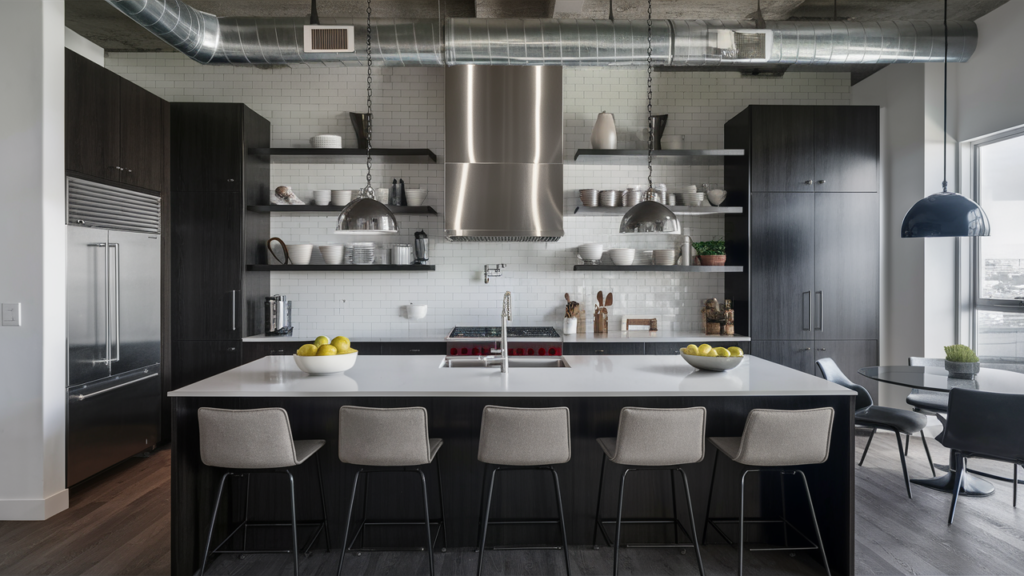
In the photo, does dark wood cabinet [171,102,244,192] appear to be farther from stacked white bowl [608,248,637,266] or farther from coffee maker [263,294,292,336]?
stacked white bowl [608,248,637,266]

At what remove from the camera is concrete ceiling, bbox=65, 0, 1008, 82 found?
4527mm

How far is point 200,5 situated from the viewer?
4598 millimetres

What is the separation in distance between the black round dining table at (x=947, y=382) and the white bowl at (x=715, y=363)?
1.09m

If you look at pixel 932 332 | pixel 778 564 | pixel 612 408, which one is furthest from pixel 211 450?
pixel 932 332

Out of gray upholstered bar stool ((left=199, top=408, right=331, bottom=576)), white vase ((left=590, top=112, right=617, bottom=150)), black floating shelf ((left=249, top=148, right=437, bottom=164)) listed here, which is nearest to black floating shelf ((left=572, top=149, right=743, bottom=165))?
white vase ((left=590, top=112, right=617, bottom=150))

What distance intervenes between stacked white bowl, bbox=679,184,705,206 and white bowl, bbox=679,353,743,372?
8.28ft

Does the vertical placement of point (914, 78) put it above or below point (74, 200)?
above

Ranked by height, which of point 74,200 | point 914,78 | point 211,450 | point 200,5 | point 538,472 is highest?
point 200,5

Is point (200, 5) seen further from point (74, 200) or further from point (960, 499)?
point (960, 499)

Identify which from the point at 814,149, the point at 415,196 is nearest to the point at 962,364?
the point at 814,149

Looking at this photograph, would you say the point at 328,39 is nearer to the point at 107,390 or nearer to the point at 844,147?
the point at 107,390

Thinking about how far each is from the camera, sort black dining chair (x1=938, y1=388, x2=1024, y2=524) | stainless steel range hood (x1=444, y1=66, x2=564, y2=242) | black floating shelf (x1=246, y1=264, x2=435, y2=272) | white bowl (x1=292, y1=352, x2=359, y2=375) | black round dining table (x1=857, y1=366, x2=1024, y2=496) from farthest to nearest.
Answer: black floating shelf (x1=246, y1=264, x2=435, y2=272)
stainless steel range hood (x1=444, y1=66, x2=564, y2=242)
black round dining table (x1=857, y1=366, x2=1024, y2=496)
black dining chair (x1=938, y1=388, x2=1024, y2=524)
white bowl (x1=292, y1=352, x2=359, y2=375)

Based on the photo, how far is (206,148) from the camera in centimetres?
507

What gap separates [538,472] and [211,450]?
162 centimetres
